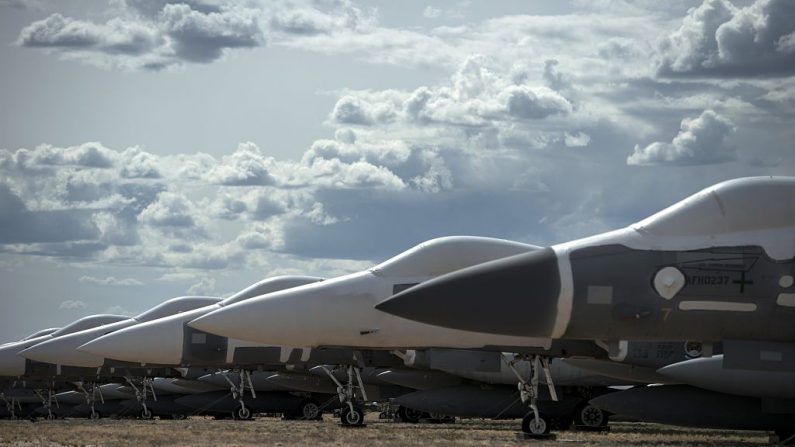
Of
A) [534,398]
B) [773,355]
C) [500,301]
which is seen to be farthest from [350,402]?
[773,355]

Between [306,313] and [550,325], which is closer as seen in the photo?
[550,325]

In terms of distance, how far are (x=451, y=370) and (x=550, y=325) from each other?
7.13m

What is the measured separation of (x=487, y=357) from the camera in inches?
811

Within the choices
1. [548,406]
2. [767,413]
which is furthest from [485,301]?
[548,406]

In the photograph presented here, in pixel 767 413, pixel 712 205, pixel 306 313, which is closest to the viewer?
pixel 712 205

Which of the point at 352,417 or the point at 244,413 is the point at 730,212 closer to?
the point at 352,417

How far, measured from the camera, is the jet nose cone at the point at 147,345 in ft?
93.1

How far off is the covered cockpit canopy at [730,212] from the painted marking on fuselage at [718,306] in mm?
814

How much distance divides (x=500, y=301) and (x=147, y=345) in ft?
53.9

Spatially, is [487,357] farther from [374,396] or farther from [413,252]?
[374,396]

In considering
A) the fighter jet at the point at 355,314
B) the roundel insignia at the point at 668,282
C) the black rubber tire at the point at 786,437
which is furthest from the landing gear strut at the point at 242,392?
the roundel insignia at the point at 668,282

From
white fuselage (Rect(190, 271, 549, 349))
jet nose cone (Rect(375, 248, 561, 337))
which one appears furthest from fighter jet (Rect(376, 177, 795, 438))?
white fuselage (Rect(190, 271, 549, 349))

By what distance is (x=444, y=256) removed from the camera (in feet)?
69.2

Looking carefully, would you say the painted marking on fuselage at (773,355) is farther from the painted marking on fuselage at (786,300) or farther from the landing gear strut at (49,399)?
the landing gear strut at (49,399)
